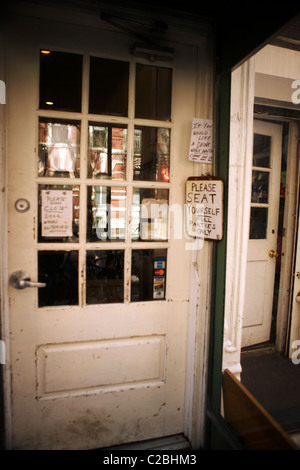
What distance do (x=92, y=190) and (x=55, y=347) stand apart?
103cm

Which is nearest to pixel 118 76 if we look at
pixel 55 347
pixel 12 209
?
pixel 12 209

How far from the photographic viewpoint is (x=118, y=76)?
5.65 ft

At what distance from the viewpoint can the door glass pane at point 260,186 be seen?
3252 mm

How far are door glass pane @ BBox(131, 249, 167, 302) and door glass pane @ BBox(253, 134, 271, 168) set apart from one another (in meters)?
2.08

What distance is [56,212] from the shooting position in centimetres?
168

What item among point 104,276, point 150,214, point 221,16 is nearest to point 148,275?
point 104,276

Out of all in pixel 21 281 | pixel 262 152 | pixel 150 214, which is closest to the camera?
pixel 21 281

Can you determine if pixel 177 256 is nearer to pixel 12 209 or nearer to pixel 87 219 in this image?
pixel 87 219

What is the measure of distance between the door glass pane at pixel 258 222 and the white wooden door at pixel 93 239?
1.71 meters

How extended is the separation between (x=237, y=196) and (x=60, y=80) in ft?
4.48

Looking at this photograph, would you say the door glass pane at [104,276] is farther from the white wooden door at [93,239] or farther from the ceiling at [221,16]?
the ceiling at [221,16]

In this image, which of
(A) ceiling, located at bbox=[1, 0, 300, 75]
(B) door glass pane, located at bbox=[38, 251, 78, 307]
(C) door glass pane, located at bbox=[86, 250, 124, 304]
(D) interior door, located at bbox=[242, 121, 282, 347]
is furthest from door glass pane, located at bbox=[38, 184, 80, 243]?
(D) interior door, located at bbox=[242, 121, 282, 347]

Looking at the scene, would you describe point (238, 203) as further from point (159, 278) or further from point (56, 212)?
point (56, 212)

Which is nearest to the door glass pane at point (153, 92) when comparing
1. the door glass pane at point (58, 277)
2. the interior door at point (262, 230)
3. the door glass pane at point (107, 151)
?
the door glass pane at point (107, 151)
